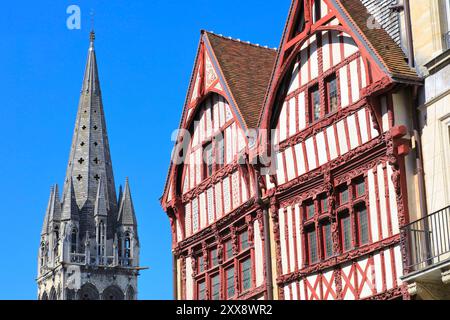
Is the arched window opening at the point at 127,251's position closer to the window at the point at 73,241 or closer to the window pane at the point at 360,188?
the window at the point at 73,241

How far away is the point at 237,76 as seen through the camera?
91.7 ft

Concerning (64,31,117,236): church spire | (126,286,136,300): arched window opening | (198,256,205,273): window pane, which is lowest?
(198,256,205,273): window pane

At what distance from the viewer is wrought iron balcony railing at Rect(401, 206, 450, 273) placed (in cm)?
1875

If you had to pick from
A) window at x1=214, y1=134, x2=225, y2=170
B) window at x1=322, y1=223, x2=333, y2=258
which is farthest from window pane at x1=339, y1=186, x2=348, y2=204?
window at x1=214, y1=134, x2=225, y2=170

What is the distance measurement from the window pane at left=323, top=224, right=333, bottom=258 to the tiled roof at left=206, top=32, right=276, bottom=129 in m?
3.90

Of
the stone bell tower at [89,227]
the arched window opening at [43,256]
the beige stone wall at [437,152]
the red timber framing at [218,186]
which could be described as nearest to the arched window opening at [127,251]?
the stone bell tower at [89,227]

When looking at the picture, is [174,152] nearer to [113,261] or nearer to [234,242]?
[234,242]

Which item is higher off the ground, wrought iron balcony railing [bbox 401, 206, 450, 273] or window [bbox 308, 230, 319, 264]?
window [bbox 308, 230, 319, 264]

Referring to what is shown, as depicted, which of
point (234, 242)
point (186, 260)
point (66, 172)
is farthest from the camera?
point (66, 172)

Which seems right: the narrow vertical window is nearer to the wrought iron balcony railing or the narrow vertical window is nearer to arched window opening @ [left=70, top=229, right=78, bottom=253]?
arched window opening @ [left=70, top=229, right=78, bottom=253]

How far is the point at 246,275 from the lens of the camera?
85.3 feet

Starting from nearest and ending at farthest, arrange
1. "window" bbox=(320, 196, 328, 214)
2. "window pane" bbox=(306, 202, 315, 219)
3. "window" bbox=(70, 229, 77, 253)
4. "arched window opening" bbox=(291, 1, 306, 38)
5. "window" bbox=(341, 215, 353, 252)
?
"window" bbox=(341, 215, 353, 252) → "window" bbox=(320, 196, 328, 214) → "window pane" bbox=(306, 202, 315, 219) → "arched window opening" bbox=(291, 1, 306, 38) → "window" bbox=(70, 229, 77, 253)
